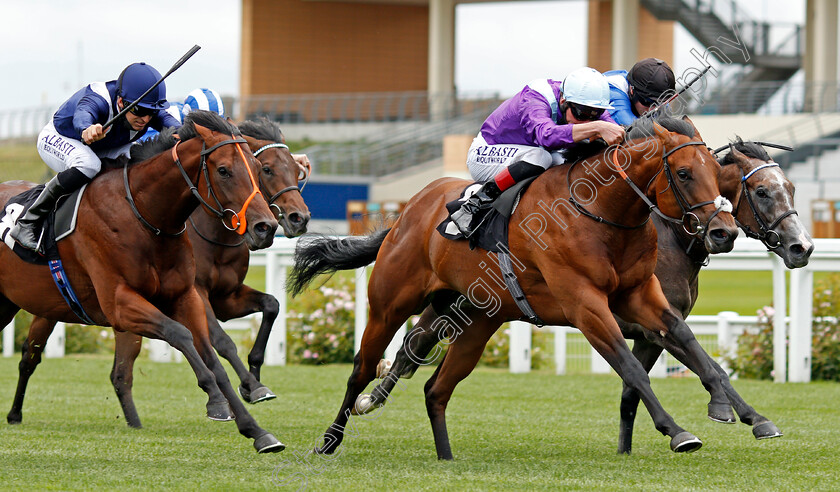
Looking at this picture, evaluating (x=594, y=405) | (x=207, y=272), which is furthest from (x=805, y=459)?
(x=207, y=272)

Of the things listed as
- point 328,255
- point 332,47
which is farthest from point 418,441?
point 332,47

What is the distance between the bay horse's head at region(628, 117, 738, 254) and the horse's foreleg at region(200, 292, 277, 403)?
219 cm

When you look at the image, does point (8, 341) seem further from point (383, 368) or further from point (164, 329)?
point (164, 329)

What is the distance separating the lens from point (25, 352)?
21.6 feet

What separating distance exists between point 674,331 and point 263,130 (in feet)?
8.10

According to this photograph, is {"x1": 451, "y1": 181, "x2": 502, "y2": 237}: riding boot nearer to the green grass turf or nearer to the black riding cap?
the black riding cap

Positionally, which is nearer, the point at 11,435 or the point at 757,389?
the point at 11,435

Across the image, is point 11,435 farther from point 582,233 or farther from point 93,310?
point 582,233

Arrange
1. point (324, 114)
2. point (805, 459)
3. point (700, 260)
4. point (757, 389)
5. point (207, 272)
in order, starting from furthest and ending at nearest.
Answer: point (324, 114) < point (757, 389) < point (207, 272) < point (700, 260) < point (805, 459)

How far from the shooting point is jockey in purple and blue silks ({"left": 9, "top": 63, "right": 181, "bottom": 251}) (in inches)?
208

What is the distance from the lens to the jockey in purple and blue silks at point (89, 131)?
5285 millimetres

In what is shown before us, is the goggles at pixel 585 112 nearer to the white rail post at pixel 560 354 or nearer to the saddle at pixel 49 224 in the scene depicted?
the saddle at pixel 49 224

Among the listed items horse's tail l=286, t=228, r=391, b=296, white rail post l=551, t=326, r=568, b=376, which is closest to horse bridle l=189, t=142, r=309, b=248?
horse's tail l=286, t=228, r=391, b=296

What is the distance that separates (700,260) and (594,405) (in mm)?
2060
